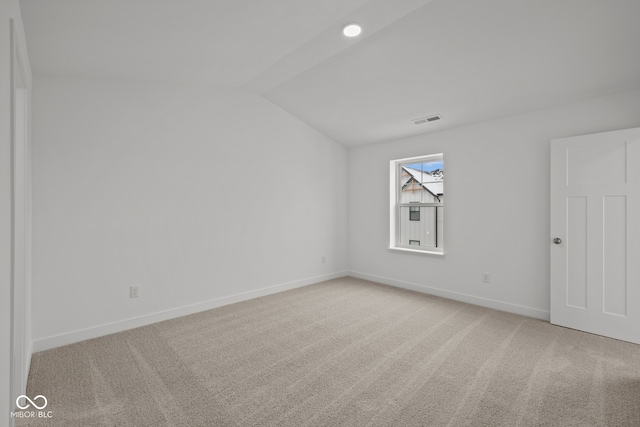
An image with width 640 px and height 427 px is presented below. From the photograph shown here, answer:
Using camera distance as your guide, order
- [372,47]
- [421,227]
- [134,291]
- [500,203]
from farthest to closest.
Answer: [421,227] → [500,203] → [134,291] → [372,47]

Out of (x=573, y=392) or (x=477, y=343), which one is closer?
(x=573, y=392)

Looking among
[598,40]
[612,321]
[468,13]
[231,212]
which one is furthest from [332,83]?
[612,321]

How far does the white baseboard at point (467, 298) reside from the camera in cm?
334

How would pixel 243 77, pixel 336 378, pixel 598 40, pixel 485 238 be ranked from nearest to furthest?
pixel 336 378 < pixel 598 40 < pixel 243 77 < pixel 485 238

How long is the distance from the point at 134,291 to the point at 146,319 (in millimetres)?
317

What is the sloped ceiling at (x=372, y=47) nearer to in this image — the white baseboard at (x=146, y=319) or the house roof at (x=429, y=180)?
the house roof at (x=429, y=180)

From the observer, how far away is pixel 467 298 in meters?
3.87

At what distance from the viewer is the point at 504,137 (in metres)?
3.53

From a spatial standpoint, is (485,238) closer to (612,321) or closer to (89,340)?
(612,321)

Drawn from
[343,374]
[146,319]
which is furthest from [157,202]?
[343,374]

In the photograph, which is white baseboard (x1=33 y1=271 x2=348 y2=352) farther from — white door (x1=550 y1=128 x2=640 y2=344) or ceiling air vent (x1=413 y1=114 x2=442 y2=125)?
white door (x1=550 y1=128 x2=640 y2=344)

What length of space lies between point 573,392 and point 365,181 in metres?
3.60

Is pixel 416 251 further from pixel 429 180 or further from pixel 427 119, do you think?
pixel 427 119

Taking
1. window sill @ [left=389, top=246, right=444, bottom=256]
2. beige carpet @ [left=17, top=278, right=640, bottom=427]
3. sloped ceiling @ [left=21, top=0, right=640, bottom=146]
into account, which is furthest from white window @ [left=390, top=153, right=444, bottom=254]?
beige carpet @ [left=17, top=278, right=640, bottom=427]
